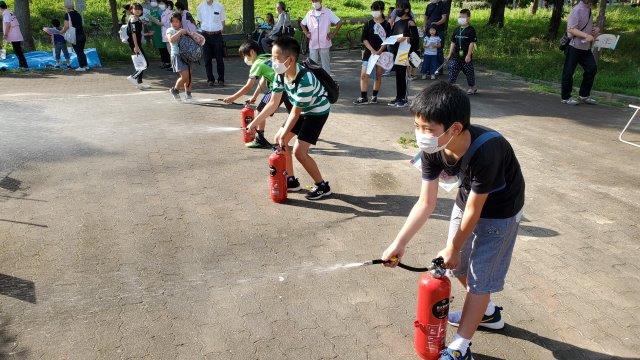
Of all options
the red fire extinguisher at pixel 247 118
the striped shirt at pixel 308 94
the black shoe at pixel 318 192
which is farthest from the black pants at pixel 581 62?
the black shoe at pixel 318 192

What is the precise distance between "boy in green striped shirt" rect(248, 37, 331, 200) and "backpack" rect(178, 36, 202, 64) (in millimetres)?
4824

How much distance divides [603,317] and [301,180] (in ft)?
11.7

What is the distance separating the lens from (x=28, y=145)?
293 inches

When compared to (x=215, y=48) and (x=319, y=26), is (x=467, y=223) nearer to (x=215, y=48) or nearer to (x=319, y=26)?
(x=319, y=26)

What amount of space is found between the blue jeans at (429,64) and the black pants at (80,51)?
8586mm

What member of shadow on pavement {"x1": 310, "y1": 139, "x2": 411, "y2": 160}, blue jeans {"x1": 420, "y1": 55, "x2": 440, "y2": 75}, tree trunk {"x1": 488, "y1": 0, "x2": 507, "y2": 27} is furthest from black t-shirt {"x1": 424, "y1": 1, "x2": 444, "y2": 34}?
tree trunk {"x1": 488, "y1": 0, "x2": 507, "y2": 27}

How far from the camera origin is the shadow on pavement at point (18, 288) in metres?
3.87

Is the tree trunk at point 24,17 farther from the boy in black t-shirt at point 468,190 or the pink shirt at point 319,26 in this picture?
the boy in black t-shirt at point 468,190

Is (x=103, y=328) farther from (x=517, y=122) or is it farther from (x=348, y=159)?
(x=517, y=122)

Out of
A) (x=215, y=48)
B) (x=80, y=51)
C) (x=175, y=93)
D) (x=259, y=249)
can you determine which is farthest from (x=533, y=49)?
(x=259, y=249)

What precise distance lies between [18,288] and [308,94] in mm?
3035

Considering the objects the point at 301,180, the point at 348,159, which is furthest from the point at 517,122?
the point at 301,180

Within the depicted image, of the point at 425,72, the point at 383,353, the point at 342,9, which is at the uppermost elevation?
the point at 342,9

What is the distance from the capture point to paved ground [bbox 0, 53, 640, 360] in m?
3.43
